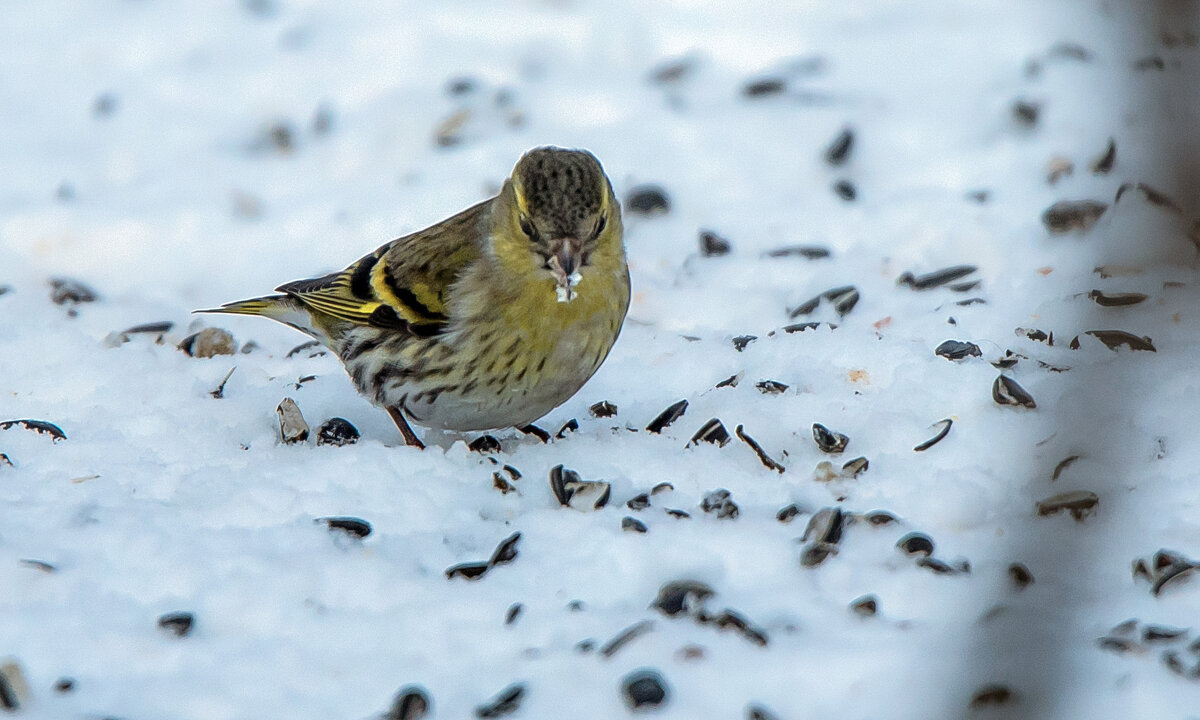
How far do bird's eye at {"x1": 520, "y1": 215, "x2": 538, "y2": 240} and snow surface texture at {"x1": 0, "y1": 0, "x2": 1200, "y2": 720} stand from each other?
1.95 feet

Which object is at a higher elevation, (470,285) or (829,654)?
(470,285)

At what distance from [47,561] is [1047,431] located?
2.40 metres

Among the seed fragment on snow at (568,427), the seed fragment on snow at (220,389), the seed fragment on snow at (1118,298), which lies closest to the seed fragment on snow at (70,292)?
the seed fragment on snow at (220,389)

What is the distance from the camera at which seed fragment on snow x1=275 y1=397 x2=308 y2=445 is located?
155 inches

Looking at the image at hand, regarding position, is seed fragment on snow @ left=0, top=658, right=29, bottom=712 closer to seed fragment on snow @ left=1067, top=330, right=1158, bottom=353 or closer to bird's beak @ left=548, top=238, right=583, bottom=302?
bird's beak @ left=548, top=238, right=583, bottom=302

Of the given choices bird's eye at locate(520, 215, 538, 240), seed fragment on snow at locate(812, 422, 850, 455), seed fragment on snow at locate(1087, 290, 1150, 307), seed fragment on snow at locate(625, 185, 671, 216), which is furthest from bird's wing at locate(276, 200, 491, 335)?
seed fragment on snow at locate(1087, 290, 1150, 307)

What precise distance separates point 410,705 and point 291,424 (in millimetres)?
1610

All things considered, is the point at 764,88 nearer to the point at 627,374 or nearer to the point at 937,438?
the point at 627,374

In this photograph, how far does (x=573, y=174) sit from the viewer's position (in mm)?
3543

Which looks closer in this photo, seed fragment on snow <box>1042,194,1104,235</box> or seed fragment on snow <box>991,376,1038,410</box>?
seed fragment on snow <box>991,376,1038,410</box>

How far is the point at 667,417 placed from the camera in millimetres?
3924

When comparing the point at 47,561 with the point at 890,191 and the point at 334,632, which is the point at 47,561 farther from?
the point at 890,191

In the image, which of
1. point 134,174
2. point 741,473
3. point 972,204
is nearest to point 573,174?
point 741,473

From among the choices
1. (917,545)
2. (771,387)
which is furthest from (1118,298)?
(917,545)
